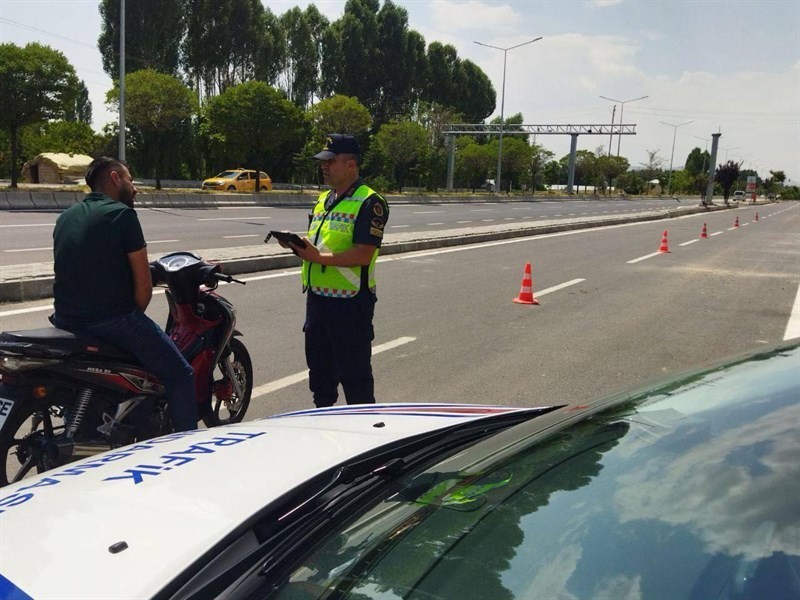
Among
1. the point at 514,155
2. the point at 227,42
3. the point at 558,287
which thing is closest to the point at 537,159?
the point at 514,155

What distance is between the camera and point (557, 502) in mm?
1498

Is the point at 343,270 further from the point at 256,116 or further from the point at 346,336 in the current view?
the point at 256,116

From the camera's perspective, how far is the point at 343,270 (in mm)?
3771

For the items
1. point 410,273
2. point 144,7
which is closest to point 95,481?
point 410,273

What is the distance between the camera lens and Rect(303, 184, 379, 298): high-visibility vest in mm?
3709

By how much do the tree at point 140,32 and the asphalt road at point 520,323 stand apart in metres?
47.8

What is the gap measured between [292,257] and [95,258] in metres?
8.30

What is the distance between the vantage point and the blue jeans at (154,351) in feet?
10.6

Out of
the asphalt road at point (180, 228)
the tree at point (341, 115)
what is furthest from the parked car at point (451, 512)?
the tree at point (341, 115)

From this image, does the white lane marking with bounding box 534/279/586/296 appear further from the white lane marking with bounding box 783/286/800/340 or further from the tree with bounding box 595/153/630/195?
the tree with bounding box 595/153/630/195

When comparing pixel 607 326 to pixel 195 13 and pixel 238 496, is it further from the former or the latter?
pixel 195 13

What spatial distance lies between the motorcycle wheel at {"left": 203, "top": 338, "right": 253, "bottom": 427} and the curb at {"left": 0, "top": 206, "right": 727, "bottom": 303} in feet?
11.6

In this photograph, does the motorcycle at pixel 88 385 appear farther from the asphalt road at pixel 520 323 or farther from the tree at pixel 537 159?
the tree at pixel 537 159

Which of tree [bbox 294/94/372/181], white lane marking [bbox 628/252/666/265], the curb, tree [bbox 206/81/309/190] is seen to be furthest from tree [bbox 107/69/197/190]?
white lane marking [bbox 628/252/666/265]
